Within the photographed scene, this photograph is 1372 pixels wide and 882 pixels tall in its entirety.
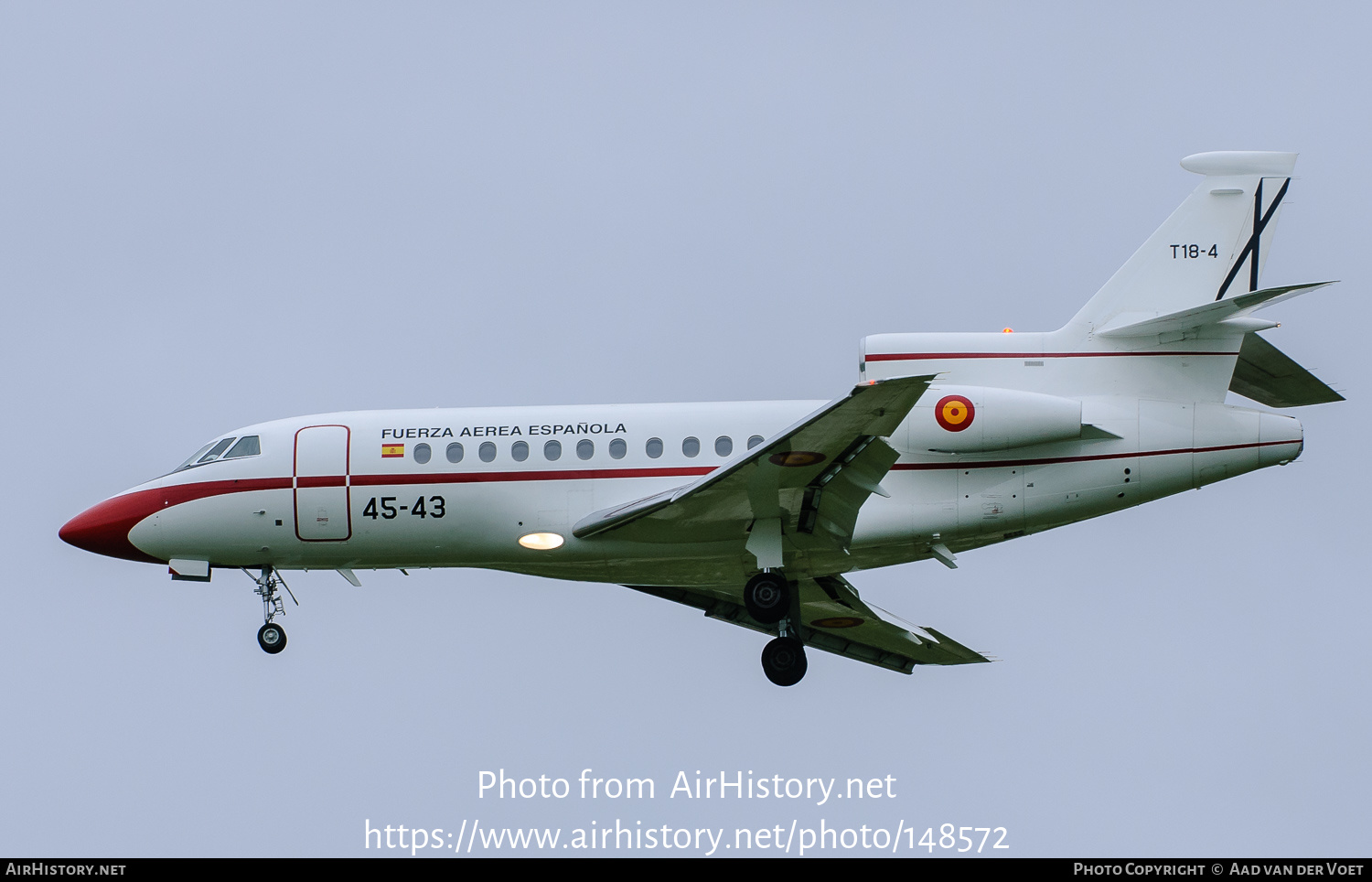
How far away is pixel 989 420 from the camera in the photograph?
67.9 feet

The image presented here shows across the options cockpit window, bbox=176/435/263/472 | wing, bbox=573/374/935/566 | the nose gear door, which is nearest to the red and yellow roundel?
wing, bbox=573/374/935/566

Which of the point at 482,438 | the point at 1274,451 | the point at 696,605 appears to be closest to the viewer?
the point at 1274,451

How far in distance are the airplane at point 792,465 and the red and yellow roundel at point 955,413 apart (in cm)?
2

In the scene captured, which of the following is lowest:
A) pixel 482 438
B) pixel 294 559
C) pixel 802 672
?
pixel 802 672

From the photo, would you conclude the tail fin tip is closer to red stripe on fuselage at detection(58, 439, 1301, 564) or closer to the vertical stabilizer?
the vertical stabilizer

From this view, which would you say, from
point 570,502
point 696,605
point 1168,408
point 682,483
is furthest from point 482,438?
point 1168,408

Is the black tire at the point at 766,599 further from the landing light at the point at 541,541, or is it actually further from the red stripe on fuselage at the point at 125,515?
the red stripe on fuselage at the point at 125,515

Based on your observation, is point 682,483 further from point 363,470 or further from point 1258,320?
point 1258,320

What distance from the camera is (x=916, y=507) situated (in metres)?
21.2

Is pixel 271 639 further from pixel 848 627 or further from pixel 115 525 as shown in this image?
pixel 848 627

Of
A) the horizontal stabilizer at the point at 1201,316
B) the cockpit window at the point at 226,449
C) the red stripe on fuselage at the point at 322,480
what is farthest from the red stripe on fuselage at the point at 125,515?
the horizontal stabilizer at the point at 1201,316

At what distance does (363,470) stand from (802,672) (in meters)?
7.06

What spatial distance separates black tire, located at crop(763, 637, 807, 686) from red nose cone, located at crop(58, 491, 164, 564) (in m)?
9.43

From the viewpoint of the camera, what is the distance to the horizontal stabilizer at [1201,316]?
1961cm
